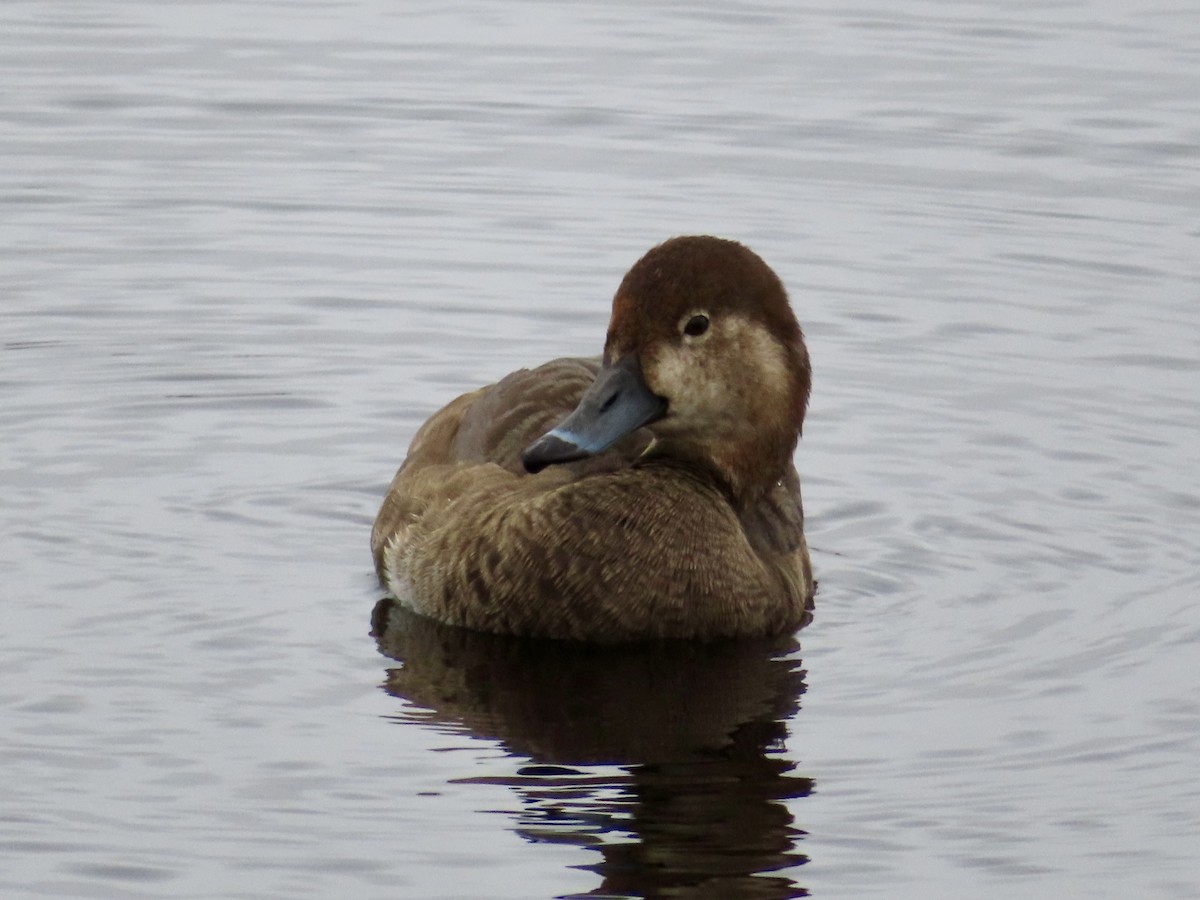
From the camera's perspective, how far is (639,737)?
7574 mm

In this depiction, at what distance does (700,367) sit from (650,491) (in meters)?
0.50

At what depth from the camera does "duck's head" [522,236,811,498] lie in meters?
8.41

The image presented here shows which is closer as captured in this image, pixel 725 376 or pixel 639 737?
pixel 639 737

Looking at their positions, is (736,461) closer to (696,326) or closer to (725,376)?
(725,376)

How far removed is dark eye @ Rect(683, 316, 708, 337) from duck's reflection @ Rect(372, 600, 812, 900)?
3.59 feet

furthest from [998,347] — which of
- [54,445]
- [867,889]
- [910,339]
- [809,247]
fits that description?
[867,889]

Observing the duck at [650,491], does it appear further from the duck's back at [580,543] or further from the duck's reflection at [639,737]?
the duck's reflection at [639,737]

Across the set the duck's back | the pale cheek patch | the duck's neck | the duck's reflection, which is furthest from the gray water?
the pale cheek patch

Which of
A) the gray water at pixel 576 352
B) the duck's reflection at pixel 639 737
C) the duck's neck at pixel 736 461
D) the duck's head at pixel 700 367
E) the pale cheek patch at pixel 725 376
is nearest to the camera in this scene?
the duck's reflection at pixel 639 737

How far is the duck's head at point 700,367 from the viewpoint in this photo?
8.41 metres

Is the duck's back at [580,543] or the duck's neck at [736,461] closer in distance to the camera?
the duck's back at [580,543]

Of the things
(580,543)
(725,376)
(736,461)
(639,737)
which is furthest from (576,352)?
(639,737)

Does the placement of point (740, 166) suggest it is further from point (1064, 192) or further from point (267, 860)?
point (267, 860)

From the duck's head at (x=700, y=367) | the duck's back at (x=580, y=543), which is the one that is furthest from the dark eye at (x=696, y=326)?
the duck's back at (x=580, y=543)
